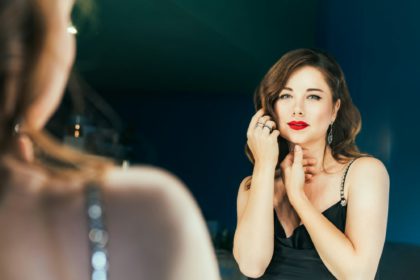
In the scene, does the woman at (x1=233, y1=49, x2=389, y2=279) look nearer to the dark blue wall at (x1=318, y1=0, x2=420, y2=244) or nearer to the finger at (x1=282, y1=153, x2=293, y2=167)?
the finger at (x1=282, y1=153, x2=293, y2=167)

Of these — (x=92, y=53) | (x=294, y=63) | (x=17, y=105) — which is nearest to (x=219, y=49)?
(x=92, y=53)

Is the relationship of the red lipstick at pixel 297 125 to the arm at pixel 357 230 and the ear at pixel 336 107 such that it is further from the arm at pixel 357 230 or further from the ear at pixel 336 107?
the arm at pixel 357 230

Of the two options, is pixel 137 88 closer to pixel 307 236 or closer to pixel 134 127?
pixel 134 127

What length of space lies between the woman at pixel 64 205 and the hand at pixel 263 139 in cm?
123

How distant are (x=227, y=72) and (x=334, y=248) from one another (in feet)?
14.6

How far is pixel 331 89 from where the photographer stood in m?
1.61

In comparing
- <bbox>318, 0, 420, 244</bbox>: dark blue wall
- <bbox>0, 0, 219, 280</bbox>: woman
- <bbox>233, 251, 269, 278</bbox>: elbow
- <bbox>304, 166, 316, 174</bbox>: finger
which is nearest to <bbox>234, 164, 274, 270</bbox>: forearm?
<bbox>233, 251, 269, 278</bbox>: elbow

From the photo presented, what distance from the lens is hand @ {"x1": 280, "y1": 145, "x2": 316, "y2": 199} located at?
4.76 ft

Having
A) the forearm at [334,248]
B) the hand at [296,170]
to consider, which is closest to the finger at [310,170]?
the hand at [296,170]

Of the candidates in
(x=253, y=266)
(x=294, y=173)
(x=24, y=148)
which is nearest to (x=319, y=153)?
(x=294, y=173)

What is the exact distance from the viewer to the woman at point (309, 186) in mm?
1344

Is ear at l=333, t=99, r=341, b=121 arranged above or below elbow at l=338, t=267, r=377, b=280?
above

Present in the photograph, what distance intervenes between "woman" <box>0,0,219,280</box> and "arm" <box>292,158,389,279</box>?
105 cm

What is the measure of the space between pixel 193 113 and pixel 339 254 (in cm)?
551
